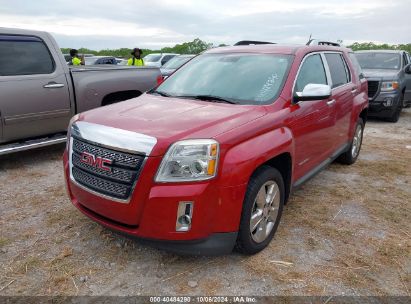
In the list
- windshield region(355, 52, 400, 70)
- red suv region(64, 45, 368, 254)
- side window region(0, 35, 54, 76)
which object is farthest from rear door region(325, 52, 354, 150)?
windshield region(355, 52, 400, 70)

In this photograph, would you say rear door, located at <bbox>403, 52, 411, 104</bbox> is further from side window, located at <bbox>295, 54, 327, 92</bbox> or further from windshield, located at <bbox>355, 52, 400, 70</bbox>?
side window, located at <bbox>295, 54, 327, 92</bbox>

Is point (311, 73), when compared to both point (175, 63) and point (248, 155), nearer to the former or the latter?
point (248, 155)

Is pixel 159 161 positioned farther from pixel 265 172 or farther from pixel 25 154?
pixel 25 154

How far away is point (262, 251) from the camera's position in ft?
10.6

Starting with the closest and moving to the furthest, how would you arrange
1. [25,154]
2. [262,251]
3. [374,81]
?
[262,251], [25,154], [374,81]

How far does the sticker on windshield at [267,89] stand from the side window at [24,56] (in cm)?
344

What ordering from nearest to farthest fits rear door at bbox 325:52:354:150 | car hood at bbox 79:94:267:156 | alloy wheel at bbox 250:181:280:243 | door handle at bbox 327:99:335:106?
car hood at bbox 79:94:267:156 < alloy wheel at bbox 250:181:280:243 < door handle at bbox 327:99:335:106 < rear door at bbox 325:52:354:150

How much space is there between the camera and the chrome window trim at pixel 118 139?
258 cm

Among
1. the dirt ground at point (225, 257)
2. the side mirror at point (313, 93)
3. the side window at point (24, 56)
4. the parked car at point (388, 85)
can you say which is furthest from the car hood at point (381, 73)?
the side window at point (24, 56)

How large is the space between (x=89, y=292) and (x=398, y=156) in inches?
221

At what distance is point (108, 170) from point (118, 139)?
25cm

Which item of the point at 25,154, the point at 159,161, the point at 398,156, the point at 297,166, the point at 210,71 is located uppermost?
the point at 210,71

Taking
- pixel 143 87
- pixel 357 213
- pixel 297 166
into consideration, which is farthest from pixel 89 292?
pixel 143 87

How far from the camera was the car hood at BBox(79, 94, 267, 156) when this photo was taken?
2658 millimetres
